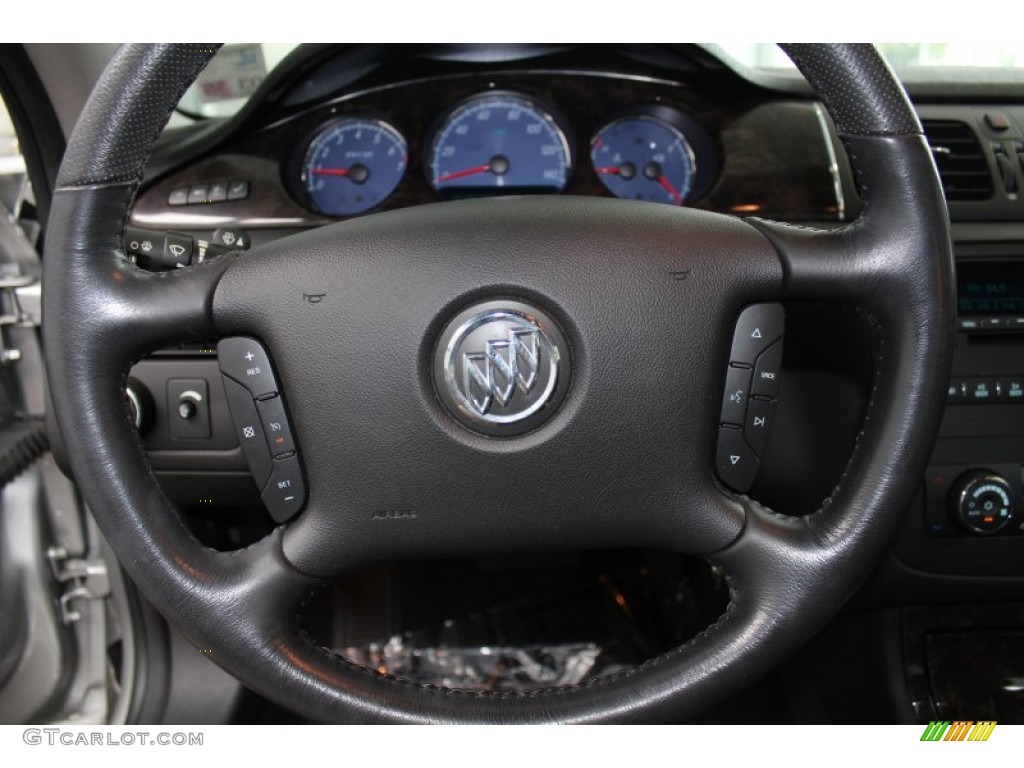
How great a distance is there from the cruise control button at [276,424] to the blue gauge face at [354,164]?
57 centimetres

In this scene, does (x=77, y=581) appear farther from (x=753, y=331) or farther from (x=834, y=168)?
(x=834, y=168)

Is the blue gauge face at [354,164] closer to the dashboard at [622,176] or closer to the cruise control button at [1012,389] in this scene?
the dashboard at [622,176]

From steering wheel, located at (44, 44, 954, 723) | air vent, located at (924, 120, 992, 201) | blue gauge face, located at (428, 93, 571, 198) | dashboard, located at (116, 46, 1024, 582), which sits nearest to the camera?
steering wheel, located at (44, 44, 954, 723)

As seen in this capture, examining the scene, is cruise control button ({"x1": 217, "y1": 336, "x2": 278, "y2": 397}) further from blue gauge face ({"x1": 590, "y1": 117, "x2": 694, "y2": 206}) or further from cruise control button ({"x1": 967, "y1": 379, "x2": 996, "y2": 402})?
cruise control button ({"x1": 967, "y1": 379, "x2": 996, "y2": 402})

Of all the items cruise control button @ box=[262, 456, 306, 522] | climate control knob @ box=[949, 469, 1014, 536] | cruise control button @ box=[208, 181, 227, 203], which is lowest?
climate control knob @ box=[949, 469, 1014, 536]

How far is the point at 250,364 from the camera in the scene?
0.85 meters

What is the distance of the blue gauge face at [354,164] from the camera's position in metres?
1.36

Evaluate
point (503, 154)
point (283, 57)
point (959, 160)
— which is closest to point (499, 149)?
point (503, 154)

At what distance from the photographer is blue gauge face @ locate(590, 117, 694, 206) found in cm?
138

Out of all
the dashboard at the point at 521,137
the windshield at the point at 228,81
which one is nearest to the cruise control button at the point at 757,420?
the dashboard at the point at 521,137

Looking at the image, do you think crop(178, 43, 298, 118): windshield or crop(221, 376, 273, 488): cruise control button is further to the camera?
crop(178, 43, 298, 118): windshield

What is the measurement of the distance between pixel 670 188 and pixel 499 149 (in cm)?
25

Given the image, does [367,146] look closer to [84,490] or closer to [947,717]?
[84,490]

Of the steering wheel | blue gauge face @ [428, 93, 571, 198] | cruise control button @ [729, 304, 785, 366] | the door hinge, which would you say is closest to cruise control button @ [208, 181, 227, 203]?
blue gauge face @ [428, 93, 571, 198]
